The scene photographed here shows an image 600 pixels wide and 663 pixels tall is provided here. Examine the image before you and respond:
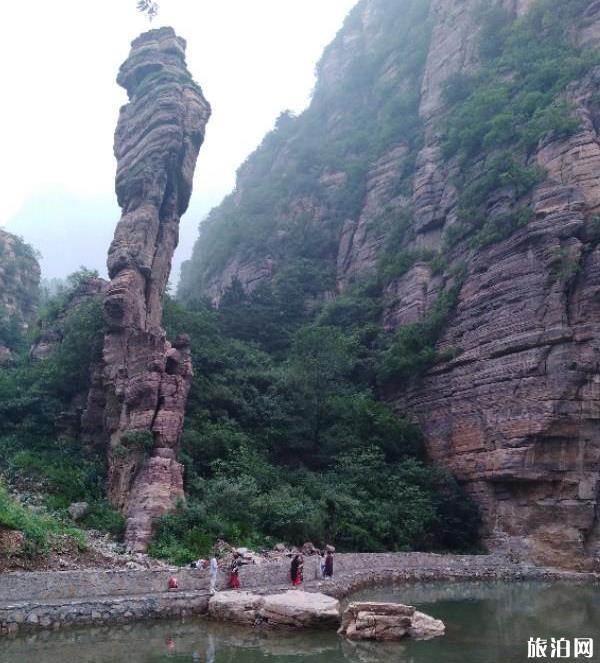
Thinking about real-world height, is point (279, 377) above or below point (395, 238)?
below

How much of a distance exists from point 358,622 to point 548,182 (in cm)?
2612

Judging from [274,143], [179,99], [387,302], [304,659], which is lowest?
[304,659]

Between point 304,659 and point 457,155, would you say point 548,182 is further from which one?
point 304,659

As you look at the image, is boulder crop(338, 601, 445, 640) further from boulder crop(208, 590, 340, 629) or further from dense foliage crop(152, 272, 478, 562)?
dense foliage crop(152, 272, 478, 562)

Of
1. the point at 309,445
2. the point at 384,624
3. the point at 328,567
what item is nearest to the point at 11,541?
the point at 328,567

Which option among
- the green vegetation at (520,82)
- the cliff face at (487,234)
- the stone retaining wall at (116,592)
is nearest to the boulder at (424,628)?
the stone retaining wall at (116,592)

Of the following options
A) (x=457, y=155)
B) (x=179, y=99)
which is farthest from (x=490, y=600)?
(x=457, y=155)

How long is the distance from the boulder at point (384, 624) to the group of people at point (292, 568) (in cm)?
354

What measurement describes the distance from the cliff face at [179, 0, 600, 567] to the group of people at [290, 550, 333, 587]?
1231 centimetres

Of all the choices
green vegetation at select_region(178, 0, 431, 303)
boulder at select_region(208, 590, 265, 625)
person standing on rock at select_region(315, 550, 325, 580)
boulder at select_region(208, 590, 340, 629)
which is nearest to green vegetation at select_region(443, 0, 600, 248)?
green vegetation at select_region(178, 0, 431, 303)

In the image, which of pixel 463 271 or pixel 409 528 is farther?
pixel 463 271

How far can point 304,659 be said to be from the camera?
10.8 meters

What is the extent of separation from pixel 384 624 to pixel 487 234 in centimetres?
2470

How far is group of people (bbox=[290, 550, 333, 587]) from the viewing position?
659 inches
